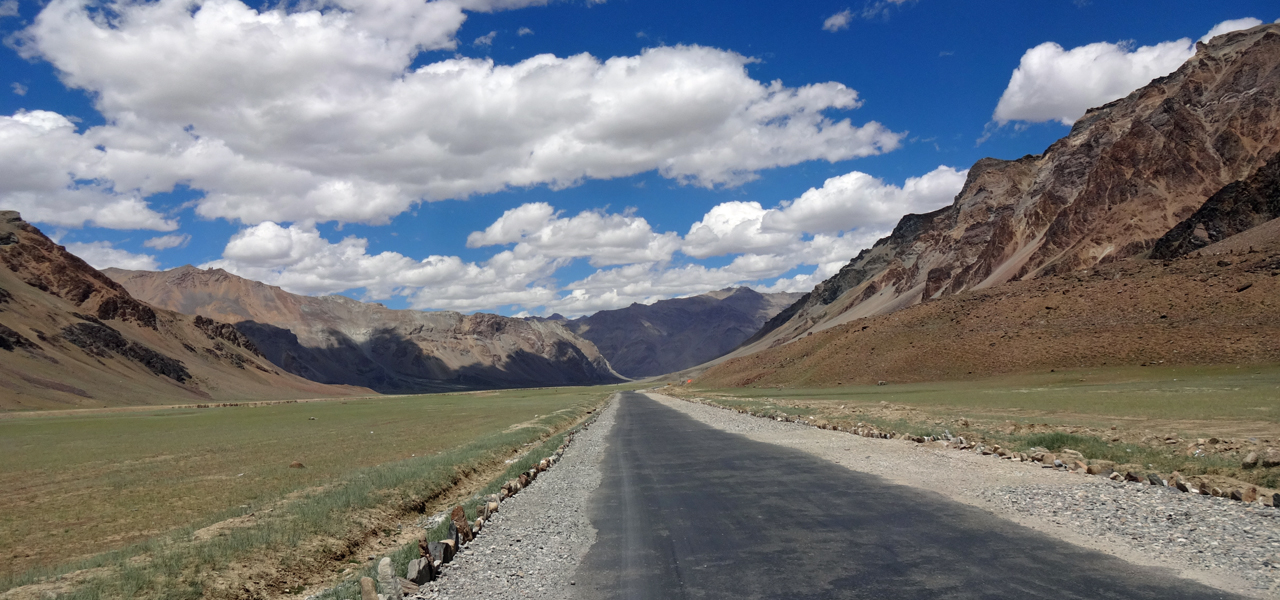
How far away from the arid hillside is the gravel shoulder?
58.3 meters

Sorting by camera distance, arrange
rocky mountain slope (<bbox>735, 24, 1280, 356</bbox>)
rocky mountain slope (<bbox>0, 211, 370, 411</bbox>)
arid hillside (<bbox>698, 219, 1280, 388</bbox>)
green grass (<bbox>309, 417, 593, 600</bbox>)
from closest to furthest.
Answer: green grass (<bbox>309, 417, 593, 600</bbox>) → arid hillside (<bbox>698, 219, 1280, 388</bbox>) → rocky mountain slope (<bbox>735, 24, 1280, 356</bbox>) → rocky mountain slope (<bbox>0, 211, 370, 411</bbox>)

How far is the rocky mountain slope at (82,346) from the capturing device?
401 ft

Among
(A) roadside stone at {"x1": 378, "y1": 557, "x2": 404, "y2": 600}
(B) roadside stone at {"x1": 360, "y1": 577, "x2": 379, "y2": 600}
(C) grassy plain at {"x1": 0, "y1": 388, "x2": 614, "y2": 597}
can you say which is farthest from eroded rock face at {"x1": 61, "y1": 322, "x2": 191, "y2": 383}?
(B) roadside stone at {"x1": 360, "y1": 577, "x2": 379, "y2": 600}

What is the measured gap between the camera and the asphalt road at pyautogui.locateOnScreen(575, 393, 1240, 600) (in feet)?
27.5

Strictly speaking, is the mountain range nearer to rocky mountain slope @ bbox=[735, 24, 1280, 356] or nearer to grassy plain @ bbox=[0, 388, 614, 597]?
rocky mountain slope @ bbox=[735, 24, 1280, 356]

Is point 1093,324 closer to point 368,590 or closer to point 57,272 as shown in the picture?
point 368,590

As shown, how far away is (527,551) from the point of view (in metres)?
11.8

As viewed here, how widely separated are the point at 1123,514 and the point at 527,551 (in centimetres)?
973

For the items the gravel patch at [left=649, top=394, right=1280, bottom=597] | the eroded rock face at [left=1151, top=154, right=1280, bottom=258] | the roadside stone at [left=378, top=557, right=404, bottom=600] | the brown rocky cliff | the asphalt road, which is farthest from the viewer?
the brown rocky cliff

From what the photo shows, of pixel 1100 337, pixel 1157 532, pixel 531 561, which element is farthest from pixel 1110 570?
pixel 1100 337

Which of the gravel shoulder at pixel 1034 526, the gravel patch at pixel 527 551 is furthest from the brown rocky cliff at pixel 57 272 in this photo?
the gravel shoulder at pixel 1034 526

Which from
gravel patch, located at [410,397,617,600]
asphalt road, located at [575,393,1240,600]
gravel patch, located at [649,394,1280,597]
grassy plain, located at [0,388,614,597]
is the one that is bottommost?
grassy plain, located at [0,388,614,597]

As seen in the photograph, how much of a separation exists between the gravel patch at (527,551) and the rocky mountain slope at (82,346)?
120249 mm

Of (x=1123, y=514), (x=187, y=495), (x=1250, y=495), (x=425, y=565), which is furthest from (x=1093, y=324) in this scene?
(x=425, y=565)
